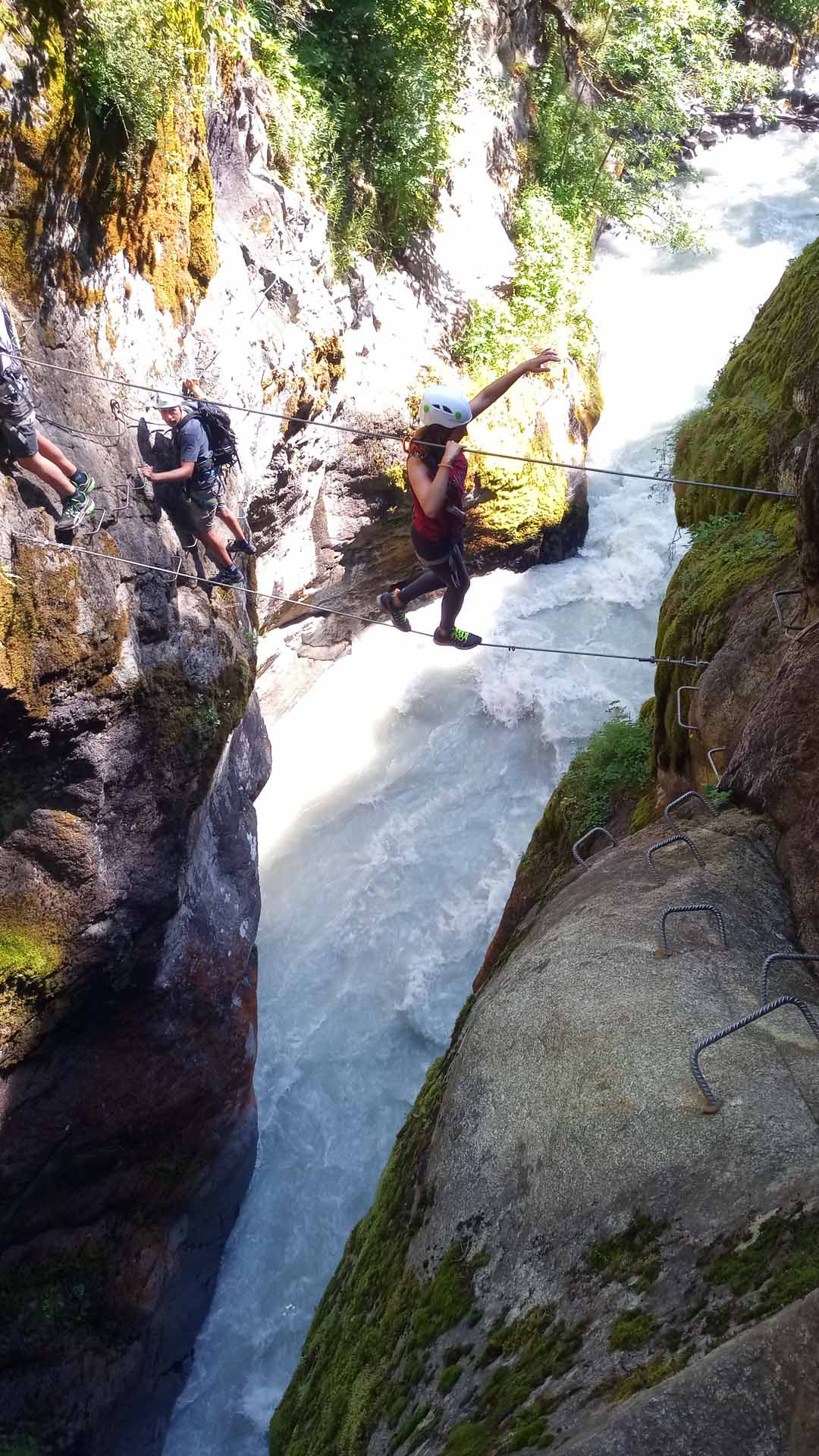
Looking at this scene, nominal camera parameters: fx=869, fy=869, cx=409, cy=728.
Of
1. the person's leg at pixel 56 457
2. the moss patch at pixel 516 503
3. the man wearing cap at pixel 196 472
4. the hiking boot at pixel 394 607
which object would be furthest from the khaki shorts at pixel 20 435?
the moss patch at pixel 516 503

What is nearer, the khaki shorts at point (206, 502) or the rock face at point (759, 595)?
the rock face at point (759, 595)

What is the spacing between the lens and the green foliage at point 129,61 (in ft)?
17.6

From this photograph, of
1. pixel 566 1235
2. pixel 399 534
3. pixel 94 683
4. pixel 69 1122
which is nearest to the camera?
pixel 566 1235

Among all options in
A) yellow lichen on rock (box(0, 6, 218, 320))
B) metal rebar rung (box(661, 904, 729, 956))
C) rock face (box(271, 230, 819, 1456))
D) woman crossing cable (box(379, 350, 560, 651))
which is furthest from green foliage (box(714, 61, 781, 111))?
metal rebar rung (box(661, 904, 729, 956))

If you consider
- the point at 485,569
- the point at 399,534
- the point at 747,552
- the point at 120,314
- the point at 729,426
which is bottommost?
the point at 485,569

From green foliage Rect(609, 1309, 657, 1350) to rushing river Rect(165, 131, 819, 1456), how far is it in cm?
640

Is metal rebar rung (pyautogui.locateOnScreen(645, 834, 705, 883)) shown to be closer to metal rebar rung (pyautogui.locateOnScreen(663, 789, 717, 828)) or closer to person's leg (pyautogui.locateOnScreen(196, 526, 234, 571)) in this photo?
metal rebar rung (pyautogui.locateOnScreen(663, 789, 717, 828))

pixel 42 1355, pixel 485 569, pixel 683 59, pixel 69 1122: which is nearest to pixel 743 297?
pixel 683 59

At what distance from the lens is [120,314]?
626 centimetres

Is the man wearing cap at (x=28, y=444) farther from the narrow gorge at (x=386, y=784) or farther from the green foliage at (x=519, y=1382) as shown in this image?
the green foliage at (x=519, y=1382)

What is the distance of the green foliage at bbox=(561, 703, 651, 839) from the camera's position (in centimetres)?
641

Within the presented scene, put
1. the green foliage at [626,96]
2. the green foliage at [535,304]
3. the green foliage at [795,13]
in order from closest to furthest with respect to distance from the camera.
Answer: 1. the green foliage at [535,304]
2. the green foliage at [626,96]
3. the green foliage at [795,13]

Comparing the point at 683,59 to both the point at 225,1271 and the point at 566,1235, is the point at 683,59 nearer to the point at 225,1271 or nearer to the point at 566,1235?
the point at 566,1235

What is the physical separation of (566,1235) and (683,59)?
1630 centimetres
